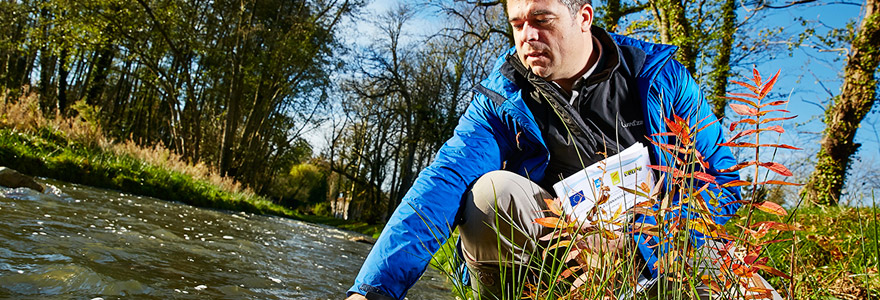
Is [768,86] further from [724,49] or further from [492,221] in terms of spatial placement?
[724,49]

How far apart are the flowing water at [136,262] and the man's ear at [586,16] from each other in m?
1.82

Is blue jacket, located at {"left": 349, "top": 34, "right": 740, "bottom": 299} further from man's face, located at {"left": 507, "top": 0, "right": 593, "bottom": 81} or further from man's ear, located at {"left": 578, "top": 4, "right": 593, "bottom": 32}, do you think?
man's ear, located at {"left": 578, "top": 4, "right": 593, "bottom": 32}

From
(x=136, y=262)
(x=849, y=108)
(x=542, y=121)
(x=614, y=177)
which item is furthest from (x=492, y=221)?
(x=849, y=108)

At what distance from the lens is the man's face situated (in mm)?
1929

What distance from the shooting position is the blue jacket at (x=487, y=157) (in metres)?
1.45

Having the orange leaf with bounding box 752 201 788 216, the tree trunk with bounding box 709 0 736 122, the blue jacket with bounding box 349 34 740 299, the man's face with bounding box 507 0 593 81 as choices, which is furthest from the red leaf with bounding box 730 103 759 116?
the tree trunk with bounding box 709 0 736 122

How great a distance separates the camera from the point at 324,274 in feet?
12.0

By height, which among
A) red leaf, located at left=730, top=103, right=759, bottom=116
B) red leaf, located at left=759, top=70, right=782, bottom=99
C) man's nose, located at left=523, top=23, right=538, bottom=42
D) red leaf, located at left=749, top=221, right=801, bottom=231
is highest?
man's nose, located at left=523, top=23, right=538, bottom=42

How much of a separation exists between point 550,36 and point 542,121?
0.36 m

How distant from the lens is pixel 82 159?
7828 millimetres

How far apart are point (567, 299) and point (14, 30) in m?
27.8

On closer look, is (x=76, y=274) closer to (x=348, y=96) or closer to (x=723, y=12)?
(x=723, y=12)

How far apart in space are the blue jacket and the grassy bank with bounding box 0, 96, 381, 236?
22.9 ft

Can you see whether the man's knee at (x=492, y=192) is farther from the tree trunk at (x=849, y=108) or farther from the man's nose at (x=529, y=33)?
the tree trunk at (x=849, y=108)
